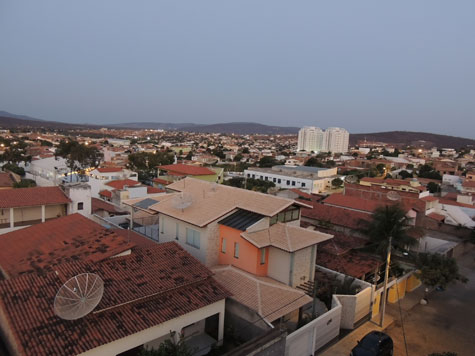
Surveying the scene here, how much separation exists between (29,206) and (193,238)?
49.4ft

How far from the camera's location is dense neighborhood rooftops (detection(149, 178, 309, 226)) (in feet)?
62.3

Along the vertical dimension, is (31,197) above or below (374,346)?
above

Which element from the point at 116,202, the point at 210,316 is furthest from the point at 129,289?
the point at 116,202

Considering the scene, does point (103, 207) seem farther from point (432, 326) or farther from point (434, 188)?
point (434, 188)

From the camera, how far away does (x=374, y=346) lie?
594 inches

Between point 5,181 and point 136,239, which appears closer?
point 136,239

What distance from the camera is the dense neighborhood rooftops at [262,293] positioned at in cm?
1494

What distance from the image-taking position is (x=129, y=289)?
12773 mm

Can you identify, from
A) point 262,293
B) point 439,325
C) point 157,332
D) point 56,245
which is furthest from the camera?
point 439,325

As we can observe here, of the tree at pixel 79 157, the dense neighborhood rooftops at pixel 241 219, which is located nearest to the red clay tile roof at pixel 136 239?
the dense neighborhood rooftops at pixel 241 219

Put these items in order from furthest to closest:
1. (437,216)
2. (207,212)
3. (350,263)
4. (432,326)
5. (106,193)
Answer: (106,193), (437,216), (350,263), (207,212), (432,326)

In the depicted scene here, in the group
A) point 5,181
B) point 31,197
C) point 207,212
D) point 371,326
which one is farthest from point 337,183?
point 31,197

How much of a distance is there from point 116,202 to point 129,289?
28.7 meters

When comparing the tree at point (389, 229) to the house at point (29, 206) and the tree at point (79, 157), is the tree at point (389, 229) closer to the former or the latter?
the house at point (29, 206)
